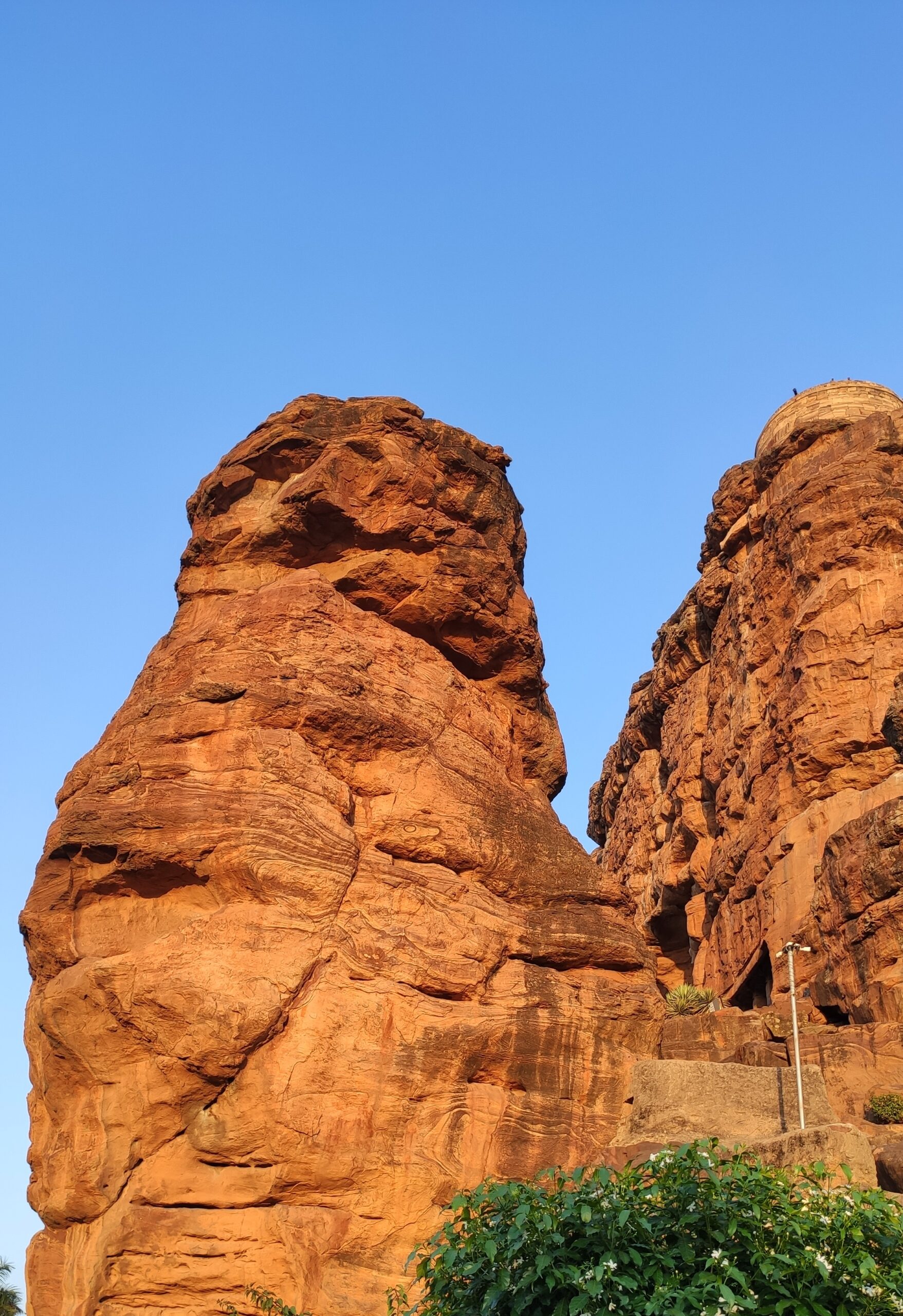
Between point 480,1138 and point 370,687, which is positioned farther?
point 370,687

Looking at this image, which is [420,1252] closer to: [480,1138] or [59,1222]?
[480,1138]

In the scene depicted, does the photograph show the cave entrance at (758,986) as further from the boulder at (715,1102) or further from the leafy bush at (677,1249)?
the leafy bush at (677,1249)

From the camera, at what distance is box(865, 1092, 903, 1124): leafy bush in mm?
24359

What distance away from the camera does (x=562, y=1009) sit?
2353cm

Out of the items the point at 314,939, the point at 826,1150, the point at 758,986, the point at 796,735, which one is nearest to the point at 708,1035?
the point at 826,1150

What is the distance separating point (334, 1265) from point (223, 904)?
554cm

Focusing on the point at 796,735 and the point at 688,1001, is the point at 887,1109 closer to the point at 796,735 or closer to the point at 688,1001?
the point at 688,1001

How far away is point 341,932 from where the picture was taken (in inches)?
889

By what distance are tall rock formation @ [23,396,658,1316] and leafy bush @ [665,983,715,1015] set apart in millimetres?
11443

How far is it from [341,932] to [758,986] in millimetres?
25488

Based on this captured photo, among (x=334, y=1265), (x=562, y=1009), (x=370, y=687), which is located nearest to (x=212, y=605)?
(x=370, y=687)

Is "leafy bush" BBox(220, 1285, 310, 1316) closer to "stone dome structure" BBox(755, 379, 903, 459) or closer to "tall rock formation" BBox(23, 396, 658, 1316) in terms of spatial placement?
"tall rock formation" BBox(23, 396, 658, 1316)

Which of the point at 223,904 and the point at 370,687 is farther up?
the point at 370,687

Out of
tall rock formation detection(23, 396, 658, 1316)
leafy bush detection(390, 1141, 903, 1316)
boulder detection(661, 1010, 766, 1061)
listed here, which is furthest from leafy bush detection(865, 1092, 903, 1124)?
leafy bush detection(390, 1141, 903, 1316)
